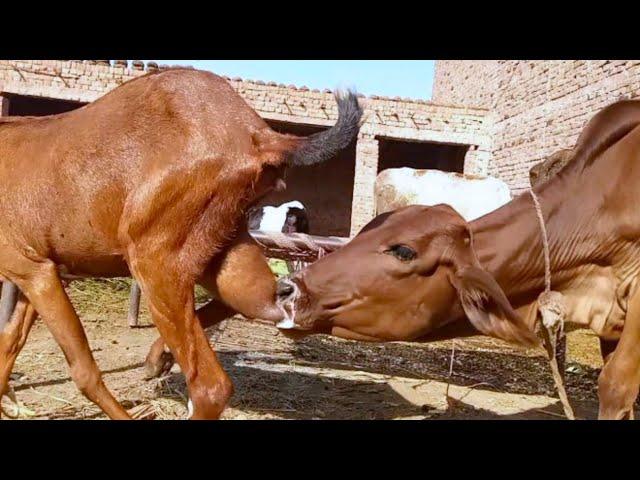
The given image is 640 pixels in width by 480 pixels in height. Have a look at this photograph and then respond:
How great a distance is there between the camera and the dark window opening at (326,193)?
16188 millimetres

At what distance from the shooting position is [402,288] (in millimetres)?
2857

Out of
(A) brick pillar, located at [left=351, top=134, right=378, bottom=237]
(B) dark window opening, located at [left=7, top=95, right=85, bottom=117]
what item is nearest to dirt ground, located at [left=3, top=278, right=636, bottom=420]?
(A) brick pillar, located at [left=351, top=134, right=378, bottom=237]

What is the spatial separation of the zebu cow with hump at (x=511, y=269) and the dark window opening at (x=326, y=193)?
12894 mm

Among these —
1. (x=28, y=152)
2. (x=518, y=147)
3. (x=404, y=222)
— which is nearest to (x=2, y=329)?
(x=28, y=152)

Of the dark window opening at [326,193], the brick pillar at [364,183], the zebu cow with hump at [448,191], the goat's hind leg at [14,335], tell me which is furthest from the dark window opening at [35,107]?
the goat's hind leg at [14,335]

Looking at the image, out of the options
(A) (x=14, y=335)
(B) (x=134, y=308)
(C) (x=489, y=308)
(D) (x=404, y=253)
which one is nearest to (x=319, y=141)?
(D) (x=404, y=253)

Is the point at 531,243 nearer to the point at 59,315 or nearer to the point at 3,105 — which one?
the point at 59,315

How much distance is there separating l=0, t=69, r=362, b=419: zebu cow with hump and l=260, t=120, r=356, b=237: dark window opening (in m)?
13.0

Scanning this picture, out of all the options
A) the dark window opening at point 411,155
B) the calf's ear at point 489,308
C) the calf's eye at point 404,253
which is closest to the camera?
the calf's ear at point 489,308

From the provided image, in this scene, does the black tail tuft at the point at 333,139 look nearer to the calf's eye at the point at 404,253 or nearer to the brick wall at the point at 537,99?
the calf's eye at the point at 404,253

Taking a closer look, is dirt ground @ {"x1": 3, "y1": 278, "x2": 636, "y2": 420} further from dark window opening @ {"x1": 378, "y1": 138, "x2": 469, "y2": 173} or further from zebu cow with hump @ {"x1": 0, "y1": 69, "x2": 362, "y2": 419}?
dark window opening @ {"x1": 378, "y1": 138, "x2": 469, "y2": 173}

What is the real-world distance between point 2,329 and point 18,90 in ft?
28.8

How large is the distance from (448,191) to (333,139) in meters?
4.18

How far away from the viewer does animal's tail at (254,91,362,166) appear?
2.85m
